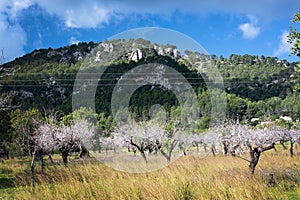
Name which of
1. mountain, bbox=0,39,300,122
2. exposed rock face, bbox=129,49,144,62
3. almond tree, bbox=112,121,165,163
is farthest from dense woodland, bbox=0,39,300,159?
exposed rock face, bbox=129,49,144,62

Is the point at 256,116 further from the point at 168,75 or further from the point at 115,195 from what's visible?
the point at 115,195

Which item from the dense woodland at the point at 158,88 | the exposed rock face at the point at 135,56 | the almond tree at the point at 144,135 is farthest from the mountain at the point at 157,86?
the exposed rock face at the point at 135,56

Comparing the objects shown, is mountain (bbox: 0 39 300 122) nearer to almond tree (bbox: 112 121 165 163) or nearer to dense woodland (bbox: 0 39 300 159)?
dense woodland (bbox: 0 39 300 159)

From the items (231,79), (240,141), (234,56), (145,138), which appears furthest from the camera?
(234,56)

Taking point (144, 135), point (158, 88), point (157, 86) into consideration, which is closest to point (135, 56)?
point (144, 135)

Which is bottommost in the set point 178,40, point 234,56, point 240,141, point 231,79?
point 240,141

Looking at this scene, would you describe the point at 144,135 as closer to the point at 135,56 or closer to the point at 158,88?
the point at 135,56

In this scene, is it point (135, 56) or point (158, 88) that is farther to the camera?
point (158, 88)

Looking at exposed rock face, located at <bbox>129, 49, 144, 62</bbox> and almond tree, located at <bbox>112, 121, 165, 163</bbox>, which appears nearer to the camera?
exposed rock face, located at <bbox>129, 49, 144, 62</bbox>

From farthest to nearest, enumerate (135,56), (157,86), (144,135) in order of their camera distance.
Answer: (157,86) → (144,135) → (135,56)

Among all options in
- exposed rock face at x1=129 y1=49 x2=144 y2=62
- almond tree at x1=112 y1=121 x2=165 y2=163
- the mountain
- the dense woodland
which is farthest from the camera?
the mountain

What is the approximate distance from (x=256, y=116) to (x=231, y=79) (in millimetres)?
31344

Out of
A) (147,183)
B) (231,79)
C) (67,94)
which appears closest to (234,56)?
(231,79)

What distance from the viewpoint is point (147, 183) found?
287 inches
